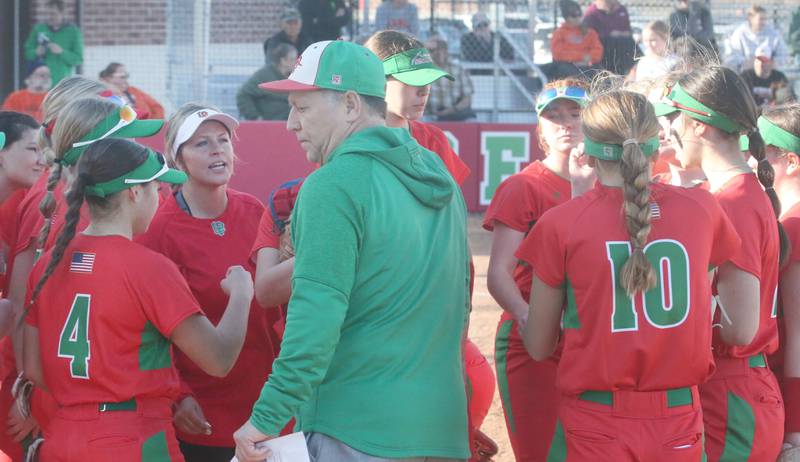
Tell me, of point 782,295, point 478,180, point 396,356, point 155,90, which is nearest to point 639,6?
point 478,180

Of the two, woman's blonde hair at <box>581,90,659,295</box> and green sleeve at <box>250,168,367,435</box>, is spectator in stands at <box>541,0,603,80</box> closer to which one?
woman's blonde hair at <box>581,90,659,295</box>

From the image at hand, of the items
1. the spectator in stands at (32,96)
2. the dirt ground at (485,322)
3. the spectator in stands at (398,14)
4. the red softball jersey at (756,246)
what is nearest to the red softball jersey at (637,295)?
the red softball jersey at (756,246)

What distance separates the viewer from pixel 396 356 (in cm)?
279

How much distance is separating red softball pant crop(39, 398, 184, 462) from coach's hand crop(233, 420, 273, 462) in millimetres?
703

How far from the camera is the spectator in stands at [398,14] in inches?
622

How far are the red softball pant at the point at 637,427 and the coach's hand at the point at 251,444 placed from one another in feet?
3.27

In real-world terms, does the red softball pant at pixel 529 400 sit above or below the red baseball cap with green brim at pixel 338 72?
below

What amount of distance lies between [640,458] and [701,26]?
13.7m

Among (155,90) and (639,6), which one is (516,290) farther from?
(639,6)

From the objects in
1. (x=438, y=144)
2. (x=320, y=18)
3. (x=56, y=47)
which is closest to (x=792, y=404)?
(x=438, y=144)

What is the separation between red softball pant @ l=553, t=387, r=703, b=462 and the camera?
307 cm

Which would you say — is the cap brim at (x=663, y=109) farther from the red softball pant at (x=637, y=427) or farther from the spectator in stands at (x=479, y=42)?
the spectator in stands at (x=479, y=42)

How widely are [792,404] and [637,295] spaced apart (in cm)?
101

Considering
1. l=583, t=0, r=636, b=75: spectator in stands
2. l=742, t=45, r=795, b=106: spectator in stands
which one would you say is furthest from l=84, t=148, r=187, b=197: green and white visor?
l=742, t=45, r=795, b=106: spectator in stands
